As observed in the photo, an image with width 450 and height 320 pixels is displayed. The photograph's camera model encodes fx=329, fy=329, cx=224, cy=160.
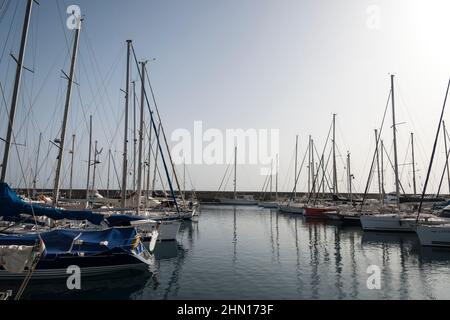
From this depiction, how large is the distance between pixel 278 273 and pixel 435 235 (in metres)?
17.4

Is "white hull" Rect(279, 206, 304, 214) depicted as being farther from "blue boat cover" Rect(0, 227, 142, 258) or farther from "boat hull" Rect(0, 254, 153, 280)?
"blue boat cover" Rect(0, 227, 142, 258)

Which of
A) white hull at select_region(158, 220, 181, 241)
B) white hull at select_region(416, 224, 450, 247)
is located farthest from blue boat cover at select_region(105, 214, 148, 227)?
white hull at select_region(416, 224, 450, 247)

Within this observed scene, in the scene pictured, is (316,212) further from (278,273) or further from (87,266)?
(87,266)

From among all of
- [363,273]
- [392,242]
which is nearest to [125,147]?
[363,273]

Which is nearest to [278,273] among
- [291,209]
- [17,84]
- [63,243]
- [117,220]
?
[117,220]

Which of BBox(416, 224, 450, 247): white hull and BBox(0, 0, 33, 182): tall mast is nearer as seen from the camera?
BBox(0, 0, 33, 182): tall mast

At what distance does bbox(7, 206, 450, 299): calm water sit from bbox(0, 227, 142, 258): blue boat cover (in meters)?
1.64

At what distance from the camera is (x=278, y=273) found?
749 inches

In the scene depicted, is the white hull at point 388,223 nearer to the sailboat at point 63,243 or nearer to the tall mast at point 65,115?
the sailboat at point 63,243

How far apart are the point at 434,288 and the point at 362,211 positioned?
113 feet

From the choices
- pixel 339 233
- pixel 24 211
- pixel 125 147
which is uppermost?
pixel 125 147

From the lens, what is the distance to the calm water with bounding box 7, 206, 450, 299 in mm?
15220
